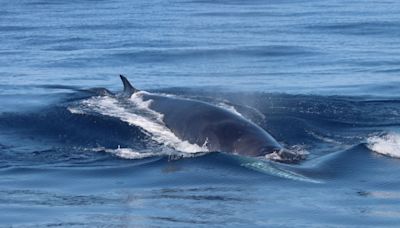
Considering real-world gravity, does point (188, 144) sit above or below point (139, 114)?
below

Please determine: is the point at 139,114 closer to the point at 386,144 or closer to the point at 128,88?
the point at 128,88

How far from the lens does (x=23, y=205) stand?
38.1 ft

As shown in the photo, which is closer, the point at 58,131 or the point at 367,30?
the point at 58,131

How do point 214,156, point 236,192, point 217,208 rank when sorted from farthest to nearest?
point 214,156 → point 236,192 → point 217,208

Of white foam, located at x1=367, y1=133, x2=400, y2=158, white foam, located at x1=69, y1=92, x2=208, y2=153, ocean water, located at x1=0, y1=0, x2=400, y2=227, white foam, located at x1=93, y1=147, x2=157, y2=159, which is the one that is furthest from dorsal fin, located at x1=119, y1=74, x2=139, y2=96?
white foam, located at x1=367, y1=133, x2=400, y2=158

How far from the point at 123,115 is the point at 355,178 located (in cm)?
617

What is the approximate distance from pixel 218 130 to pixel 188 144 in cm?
53

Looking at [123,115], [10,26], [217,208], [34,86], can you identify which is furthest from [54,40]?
[217,208]

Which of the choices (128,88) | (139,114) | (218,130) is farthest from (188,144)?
(128,88)

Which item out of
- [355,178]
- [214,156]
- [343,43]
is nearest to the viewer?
[355,178]

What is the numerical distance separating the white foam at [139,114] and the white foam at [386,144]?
7.86 feet

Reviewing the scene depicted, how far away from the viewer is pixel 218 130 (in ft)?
50.5

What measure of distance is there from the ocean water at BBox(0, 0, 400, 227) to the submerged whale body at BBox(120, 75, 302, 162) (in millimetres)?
281

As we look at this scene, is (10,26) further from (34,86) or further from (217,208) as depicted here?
(217,208)
